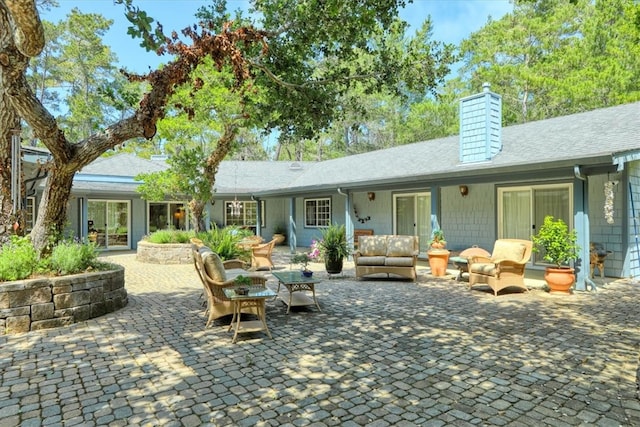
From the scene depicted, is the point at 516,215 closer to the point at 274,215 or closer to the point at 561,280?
the point at 561,280

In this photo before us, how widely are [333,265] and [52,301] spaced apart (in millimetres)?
5400

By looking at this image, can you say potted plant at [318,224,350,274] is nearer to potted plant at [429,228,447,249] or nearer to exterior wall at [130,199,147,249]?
potted plant at [429,228,447,249]

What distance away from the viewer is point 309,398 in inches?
118

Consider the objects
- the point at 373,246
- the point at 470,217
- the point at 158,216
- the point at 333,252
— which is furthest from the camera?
the point at 158,216

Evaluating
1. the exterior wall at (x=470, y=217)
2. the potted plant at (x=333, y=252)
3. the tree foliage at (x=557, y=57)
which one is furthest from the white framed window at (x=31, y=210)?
the tree foliage at (x=557, y=57)

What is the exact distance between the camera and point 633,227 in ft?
25.6

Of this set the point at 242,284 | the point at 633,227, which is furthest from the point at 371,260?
the point at 633,227

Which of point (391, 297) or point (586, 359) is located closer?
point (586, 359)

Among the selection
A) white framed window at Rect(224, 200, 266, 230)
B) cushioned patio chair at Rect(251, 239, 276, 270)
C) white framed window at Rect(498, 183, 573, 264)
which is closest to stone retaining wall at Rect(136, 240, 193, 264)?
cushioned patio chair at Rect(251, 239, 276, 270)

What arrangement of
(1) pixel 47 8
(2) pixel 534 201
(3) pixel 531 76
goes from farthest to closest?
(1) pixel 47 8
(3) pixel 531 76
(2) pixel 534 201

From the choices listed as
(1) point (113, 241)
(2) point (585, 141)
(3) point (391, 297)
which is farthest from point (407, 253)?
(1) point (113, 241)

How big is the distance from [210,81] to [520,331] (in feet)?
31.4

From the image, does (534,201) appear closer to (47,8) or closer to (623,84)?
(623,84)

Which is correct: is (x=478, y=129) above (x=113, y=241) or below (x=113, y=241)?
above
